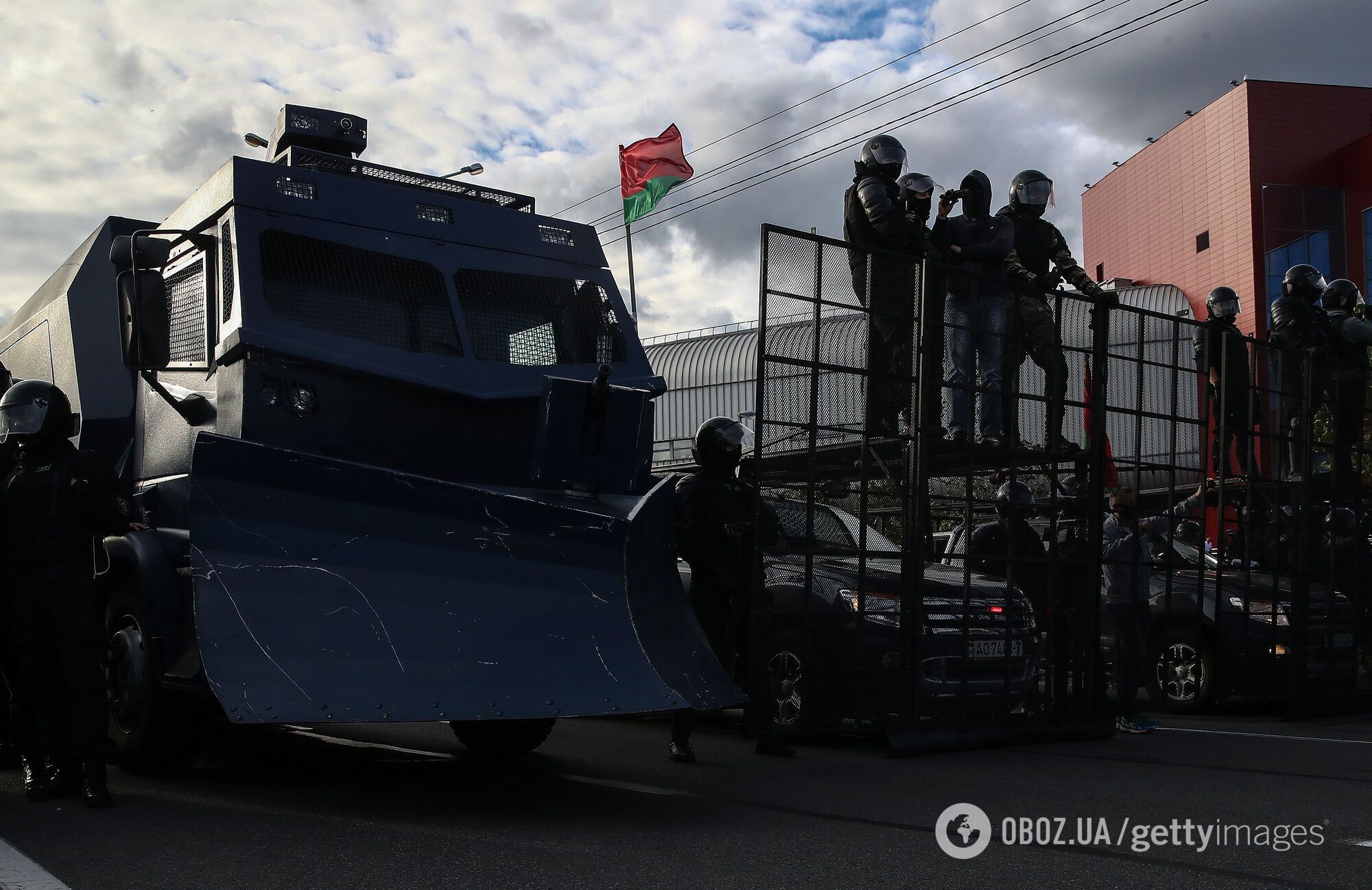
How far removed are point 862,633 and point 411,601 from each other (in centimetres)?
333

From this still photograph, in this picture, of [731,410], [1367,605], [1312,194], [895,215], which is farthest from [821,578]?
[1312,194]

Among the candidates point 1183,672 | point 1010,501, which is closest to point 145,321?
point 1010,501

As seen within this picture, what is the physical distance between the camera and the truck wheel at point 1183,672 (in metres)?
11.5

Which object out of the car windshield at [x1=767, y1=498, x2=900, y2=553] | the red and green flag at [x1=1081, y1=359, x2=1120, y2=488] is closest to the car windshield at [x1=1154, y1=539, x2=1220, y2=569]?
the red and green flag at [x1=1081, y1=359, x2=1120, y2=488]

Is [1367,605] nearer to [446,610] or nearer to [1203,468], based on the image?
[1203,468]

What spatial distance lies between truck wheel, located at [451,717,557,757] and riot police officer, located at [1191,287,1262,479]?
6.10 meters

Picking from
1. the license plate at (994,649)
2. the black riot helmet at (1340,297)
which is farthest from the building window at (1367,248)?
the license plate at (994,649)

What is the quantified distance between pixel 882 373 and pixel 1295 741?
4.25 metres

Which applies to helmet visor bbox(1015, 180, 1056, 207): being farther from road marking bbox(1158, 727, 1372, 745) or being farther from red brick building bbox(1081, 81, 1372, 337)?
red brick building bbox(1081, 81, 1372, 337)

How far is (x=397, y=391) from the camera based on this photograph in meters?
7.14

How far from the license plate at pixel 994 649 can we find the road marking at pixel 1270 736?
204 cm

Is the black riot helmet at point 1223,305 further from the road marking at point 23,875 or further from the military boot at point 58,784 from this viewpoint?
the road marking at point 23,875

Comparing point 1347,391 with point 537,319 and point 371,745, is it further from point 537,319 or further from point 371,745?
point 371,745

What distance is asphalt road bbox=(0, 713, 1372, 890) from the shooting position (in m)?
5.03
